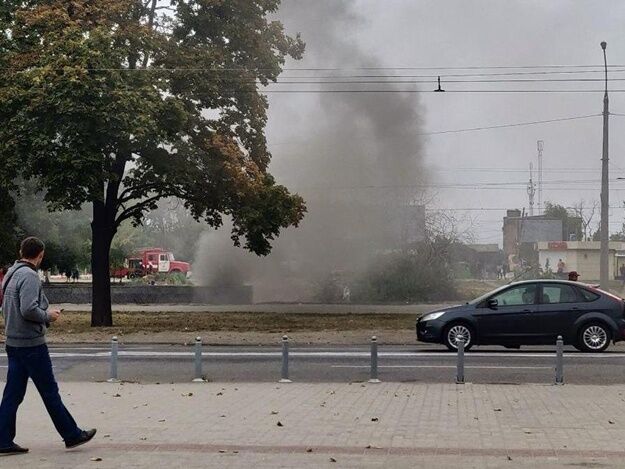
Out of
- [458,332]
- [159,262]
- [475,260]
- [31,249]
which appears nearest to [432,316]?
[458,332]

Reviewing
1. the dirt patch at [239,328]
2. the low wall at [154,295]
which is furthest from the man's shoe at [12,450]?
the low wall at [154,295]

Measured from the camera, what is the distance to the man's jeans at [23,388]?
870 centimetres

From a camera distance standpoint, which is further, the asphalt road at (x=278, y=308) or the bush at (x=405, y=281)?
the bush at (x=405, y=281)

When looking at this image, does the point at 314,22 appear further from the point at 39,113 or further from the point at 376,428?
the point at 376,428

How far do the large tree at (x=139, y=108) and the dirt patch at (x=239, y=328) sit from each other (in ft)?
7.03

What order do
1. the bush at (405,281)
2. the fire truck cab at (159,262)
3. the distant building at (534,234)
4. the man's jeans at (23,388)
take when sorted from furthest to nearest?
the distant building at (534,234), the fire truck cab at (159,262), the bush at (405,281), the man's jeans at (23,388)

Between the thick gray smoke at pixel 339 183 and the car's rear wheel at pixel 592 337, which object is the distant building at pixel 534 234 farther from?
the car's rear wheel at pixel 592 337

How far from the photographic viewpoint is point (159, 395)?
13.1 m

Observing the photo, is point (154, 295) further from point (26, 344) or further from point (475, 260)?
point (475, 260)

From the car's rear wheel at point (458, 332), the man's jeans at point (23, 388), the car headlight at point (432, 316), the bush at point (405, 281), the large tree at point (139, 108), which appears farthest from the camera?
the bush at point (405, 281)

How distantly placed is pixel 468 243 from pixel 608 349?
4006cm

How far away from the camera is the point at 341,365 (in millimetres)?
A: 17453

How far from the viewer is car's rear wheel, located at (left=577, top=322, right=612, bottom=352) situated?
63.3 feet

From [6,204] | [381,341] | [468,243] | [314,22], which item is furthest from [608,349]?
[468,243]
